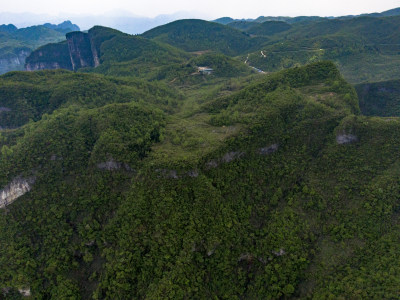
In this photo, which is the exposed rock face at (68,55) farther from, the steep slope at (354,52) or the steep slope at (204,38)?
the steep slope at (354,52)

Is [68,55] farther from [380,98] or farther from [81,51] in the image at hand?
[380,98]

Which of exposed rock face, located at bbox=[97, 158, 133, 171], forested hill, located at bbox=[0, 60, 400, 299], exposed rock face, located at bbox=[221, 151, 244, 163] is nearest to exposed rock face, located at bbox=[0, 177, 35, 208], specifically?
forested hill, located at bbox=[0, 60, 400, 299]

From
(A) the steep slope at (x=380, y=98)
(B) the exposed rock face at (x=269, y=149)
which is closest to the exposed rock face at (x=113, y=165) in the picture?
(B) the exposed rock face at (x=269, y=149)

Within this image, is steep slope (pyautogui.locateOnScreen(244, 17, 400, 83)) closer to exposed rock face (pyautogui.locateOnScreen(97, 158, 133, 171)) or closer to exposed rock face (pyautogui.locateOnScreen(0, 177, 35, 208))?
exposed rock face (pyautogui.locateOnScreen(97, 158, 133, 171))

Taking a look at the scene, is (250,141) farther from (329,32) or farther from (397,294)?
(329,32)

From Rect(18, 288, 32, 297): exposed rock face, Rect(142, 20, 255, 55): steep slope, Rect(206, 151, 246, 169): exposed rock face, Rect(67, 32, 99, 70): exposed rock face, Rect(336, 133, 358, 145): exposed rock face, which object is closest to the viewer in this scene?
Rect(18, 288, 32, 297): exposed rock face

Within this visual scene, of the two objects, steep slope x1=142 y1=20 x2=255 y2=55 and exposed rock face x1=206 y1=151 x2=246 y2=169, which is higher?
steep slope x1=142 y1=20 x2=255 y2=55

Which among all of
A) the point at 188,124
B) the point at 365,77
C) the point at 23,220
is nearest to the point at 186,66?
the point at 188,124
